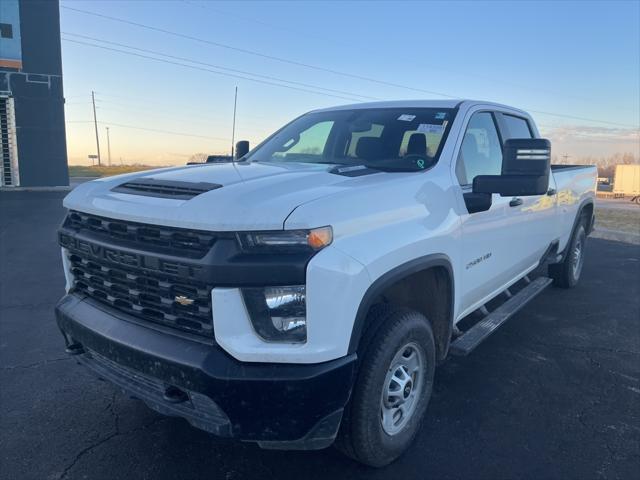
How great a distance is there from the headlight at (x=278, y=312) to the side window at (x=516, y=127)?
2999mm

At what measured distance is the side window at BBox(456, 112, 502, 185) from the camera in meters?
3.48

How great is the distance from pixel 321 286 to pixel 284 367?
1.26 feet

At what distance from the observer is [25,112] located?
18203mm

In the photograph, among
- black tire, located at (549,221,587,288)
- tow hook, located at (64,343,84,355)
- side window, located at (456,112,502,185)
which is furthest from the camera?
black tire, located at (549,221,587,288)

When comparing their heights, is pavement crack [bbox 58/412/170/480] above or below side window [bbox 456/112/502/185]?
below

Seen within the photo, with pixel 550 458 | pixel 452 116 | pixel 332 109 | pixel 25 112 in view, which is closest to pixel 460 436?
pixel 550 458

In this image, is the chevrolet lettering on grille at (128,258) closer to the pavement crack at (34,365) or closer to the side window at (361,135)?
the pavement crack at (34,365)

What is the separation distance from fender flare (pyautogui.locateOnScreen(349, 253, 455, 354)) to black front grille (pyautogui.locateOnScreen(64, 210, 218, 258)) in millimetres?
732

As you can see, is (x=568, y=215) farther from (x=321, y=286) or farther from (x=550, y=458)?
(x=321, y=286)

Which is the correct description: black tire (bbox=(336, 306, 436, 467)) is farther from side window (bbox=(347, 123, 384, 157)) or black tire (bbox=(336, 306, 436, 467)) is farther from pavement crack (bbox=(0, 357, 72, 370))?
pavement crack (bbox=(0, 357, 72, 370))

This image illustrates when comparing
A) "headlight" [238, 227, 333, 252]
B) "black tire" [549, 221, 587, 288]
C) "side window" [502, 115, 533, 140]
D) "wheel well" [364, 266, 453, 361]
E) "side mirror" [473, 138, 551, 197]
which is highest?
"side window" [502, 115, 533, 140]

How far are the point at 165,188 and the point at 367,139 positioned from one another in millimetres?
1701

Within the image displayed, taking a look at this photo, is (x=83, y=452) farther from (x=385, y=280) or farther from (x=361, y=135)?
(x=361, y=135)

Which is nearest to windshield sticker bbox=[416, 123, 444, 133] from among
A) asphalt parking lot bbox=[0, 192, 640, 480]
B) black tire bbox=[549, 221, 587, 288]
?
asphalt parking lot bbox=[0, 192, 640, 480]
